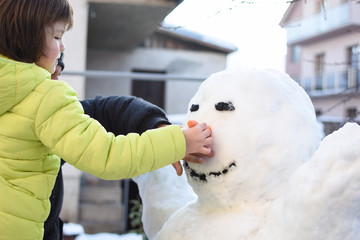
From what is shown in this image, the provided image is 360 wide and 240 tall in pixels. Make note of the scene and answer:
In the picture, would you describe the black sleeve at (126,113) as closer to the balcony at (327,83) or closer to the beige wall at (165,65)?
the beige wall at (165,65)

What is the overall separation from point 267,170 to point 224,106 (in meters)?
0.18

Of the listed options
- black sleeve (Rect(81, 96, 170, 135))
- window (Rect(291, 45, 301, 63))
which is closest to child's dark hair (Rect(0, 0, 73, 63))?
black sleeve (Rect(81, 96, 170, 135))

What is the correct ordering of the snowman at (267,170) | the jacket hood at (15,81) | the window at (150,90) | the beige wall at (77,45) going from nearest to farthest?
the snowman at (267,170) < the jacket hood at (15,81) < the beige wall at (77,45) < the window at (150,90)

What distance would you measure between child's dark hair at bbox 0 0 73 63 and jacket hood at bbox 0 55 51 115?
0.04 m

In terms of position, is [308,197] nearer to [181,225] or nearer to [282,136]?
[282,136]

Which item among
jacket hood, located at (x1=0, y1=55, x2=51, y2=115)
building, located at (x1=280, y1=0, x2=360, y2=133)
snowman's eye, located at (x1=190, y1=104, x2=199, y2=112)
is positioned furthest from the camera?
building, located at (x1=280, y1=0, x2=360, y2=133)

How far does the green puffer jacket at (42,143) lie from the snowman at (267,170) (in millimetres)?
129

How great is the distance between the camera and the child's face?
1020 millimetres

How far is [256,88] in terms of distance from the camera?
1056 millimetres

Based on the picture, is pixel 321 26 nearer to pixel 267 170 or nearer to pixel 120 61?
pixel 120 61

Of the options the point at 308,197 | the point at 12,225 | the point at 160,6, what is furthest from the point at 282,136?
the point at 160,6

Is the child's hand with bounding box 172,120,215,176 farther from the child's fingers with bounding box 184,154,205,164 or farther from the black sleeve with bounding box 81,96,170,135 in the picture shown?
the black sleeve with bounding box 81,96,170,135

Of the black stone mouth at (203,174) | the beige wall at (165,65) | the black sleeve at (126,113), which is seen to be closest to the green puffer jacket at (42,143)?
the black stone mouth at (203,174)

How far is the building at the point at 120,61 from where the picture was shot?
454 cm
